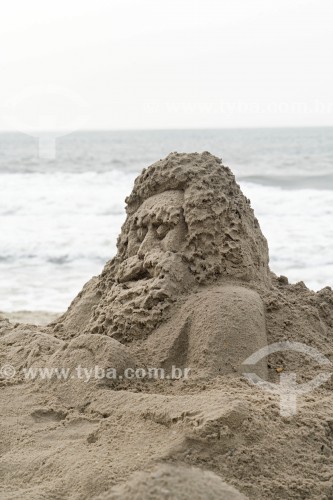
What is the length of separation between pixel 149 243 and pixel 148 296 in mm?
339

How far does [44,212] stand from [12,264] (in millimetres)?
3695

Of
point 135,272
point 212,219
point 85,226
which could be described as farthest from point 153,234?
point 85,226

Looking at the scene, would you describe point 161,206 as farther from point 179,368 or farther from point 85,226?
point 85,226

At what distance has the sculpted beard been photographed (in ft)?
8.62

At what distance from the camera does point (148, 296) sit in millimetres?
2645

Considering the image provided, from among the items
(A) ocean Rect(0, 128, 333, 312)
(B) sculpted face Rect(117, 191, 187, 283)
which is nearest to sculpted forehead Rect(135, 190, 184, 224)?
Result: (B) sculpted face Rect(117, 191, 187, 283)

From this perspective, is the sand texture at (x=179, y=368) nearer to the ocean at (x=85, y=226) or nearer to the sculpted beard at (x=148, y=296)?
the sculpted beard at (x=148, y=296)

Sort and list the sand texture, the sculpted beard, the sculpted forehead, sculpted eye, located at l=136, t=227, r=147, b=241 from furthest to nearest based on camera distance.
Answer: sculpted eye, located at l=136, t=227, r=147, b=241
the sculpted forehead
the sculpted beard
the sand texture

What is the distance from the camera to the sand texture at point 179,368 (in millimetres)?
1854

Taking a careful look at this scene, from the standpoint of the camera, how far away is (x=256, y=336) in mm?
2506

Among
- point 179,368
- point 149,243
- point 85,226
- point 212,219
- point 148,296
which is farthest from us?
point 85,226

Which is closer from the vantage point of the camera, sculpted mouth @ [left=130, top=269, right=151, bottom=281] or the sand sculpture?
the sand sculpture

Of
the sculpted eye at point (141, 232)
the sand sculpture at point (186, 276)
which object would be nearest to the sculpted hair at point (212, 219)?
the sand sculpture at point (186, 276)

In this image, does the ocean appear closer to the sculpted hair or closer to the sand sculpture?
the sand sculpture
